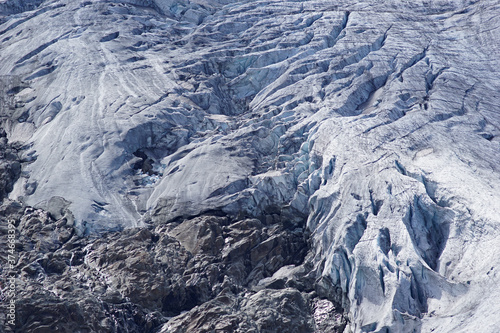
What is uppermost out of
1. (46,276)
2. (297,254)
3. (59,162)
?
(59,162)

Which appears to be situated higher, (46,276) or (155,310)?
(46,276)

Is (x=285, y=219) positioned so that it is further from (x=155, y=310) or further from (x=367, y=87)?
(x=367, y=87)

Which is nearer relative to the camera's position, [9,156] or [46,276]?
[46,276]

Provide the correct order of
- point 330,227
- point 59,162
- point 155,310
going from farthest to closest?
point 59,162 → point 330,227 → point 155,310

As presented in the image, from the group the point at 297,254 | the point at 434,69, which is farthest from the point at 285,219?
the point at 434,69

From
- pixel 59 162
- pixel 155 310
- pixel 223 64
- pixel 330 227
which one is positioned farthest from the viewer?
pixel 223 64

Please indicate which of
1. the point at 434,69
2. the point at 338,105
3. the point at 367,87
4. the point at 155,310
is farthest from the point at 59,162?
the point at 434,69
